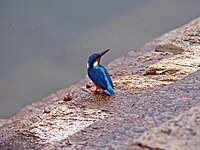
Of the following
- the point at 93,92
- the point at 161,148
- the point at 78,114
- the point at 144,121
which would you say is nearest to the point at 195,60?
the point at 93,92

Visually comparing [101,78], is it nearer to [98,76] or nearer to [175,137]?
[98,76]

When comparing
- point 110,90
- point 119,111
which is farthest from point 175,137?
point 110,90

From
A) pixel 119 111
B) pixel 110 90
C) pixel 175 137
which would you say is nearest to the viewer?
pixel 175 137

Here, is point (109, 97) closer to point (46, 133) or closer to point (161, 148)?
point (46, 133)

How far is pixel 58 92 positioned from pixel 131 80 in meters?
1.55

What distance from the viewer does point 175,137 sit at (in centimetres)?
122

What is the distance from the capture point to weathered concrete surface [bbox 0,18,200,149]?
153 cm

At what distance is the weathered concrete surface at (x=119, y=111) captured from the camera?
5.03 ft

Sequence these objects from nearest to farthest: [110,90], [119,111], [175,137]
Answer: [175,137] → [119,111] → [110,90]

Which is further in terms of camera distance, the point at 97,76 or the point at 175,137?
the point at 97,76

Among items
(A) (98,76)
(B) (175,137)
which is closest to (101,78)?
(A) (98,76)

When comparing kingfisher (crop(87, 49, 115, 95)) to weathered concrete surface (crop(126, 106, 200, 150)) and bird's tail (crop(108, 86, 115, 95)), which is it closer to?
bird's tail (crop(108, 86, 115, 95))

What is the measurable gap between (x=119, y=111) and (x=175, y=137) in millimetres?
554

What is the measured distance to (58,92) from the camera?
3662mm
